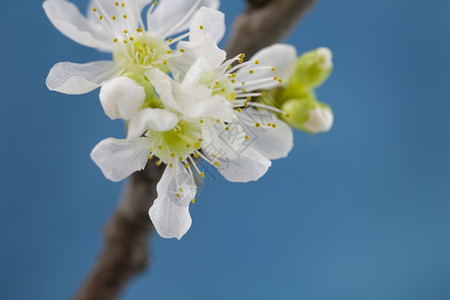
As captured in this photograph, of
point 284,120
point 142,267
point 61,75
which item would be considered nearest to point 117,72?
point 61,75

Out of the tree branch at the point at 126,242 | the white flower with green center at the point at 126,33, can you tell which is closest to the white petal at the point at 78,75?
the white flower with green center at the point at 126,33

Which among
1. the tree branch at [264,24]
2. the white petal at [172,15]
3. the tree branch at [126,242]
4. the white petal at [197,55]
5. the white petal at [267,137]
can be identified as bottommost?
the tree branch at [126,242]

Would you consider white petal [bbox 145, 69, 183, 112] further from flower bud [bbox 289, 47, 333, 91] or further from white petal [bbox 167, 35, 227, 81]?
flower bud [bbox 289, 47, 333, 91]

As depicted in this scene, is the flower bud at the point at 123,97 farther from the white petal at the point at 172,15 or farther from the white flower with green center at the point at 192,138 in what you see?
the white petal at the point at 172,15

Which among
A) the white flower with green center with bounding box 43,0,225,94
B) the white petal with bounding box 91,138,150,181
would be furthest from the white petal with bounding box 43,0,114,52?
the white petal with bounding box 91,138,150,181

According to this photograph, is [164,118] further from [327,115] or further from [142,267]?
[142,267]

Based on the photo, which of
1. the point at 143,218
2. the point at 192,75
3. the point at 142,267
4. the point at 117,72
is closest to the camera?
the point at 192,75
